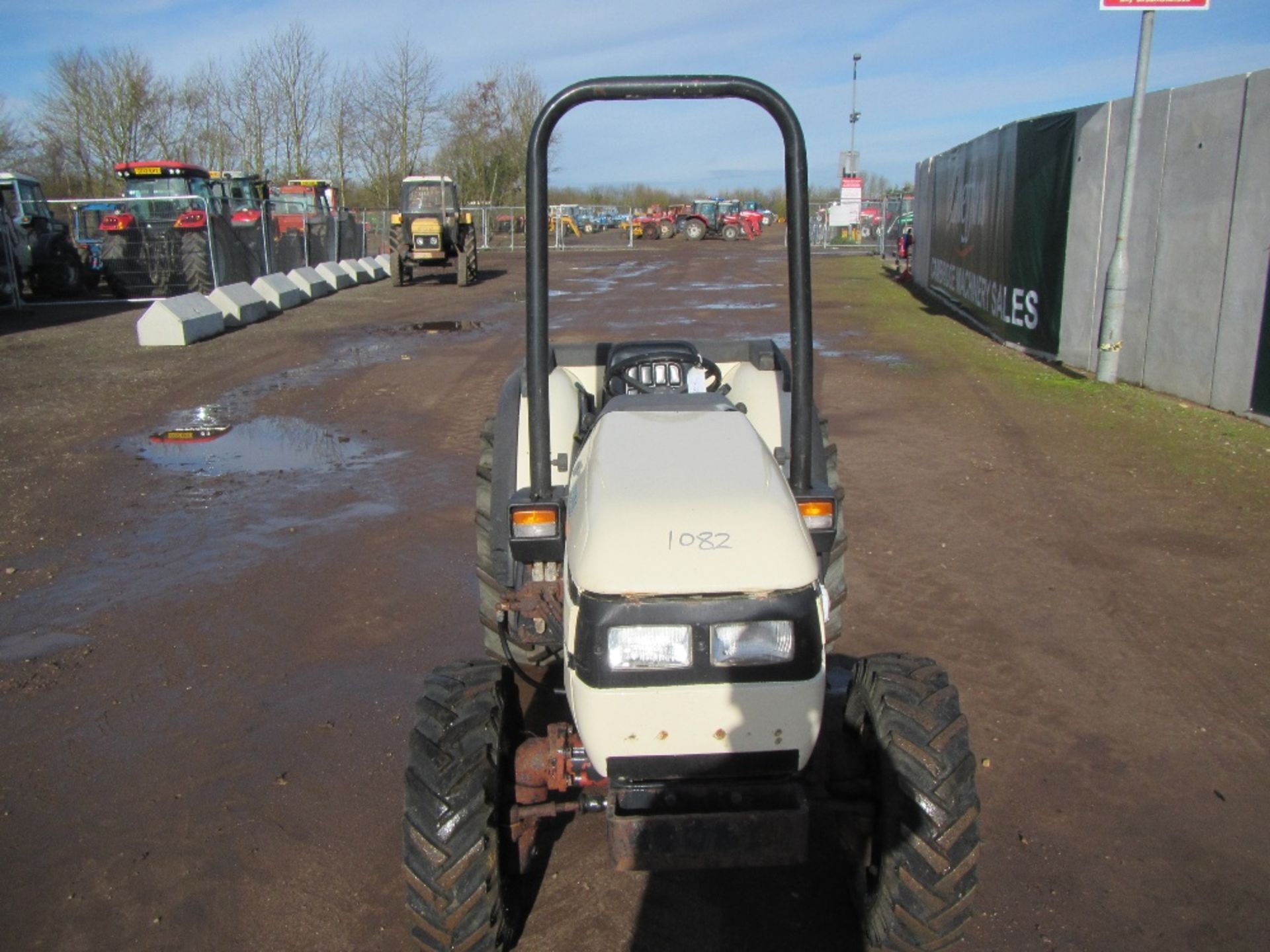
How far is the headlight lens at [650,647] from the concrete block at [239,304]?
51.7 feet

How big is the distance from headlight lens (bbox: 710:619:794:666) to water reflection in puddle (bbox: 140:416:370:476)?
20.5ft

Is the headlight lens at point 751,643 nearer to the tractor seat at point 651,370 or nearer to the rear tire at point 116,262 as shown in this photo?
the tractor seat at point 651,370

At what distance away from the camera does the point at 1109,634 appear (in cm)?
486

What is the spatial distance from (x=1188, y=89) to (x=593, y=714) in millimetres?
10137

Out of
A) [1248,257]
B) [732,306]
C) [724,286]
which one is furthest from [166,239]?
[1248,257]

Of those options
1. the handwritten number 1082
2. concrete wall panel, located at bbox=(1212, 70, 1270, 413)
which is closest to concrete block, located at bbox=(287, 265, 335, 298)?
concrete wall panel, located at bbox=(1212, 70, 1270, 413)

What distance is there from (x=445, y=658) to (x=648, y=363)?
174cm

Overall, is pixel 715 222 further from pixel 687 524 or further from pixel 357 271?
pixel 687 524

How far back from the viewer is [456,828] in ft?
8.27

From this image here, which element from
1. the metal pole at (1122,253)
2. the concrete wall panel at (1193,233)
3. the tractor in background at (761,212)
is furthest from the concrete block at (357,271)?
the tractor in background at (761,212)

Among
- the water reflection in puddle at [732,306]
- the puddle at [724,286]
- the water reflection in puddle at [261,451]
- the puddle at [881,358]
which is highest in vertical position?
the puddle at [724,286]

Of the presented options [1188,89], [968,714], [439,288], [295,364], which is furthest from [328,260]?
[968,714]

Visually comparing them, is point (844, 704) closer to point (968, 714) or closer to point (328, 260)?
point (968, 714)

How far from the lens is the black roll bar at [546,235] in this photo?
2.83 metres
